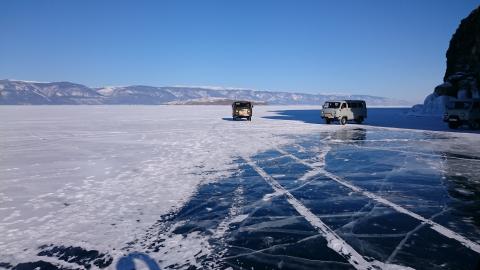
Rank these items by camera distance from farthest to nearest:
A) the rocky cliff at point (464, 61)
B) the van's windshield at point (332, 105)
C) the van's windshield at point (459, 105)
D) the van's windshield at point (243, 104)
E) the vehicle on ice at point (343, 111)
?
the rocky cliff at point (464, 61) → the van's windshield at point (243, 104) → the van's windshield at point (332, 105) → the vehicle on ice at point (343, 111) → the van's windshield at point (459, 105)

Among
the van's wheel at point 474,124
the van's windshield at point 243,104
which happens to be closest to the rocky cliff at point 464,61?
the van's wheel at point 474,124

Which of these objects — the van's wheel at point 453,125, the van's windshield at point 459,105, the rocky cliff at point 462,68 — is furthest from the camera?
the rocky cliff at point 462,68

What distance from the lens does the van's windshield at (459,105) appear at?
24.7 m

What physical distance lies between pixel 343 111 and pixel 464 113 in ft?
31.1

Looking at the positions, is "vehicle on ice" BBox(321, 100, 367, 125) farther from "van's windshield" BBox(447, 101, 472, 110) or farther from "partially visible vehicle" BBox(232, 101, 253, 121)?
"partially visible vehicle" BBox(232, 101, 253, 121)

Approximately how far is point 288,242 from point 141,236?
7.65 feet

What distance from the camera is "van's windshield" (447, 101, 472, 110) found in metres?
24.7

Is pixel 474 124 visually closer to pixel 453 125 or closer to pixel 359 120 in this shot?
pixel 453 125

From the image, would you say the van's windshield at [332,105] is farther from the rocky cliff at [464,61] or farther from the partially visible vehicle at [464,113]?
the rocky cliff at [464,61]

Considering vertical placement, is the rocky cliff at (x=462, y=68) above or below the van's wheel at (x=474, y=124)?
above

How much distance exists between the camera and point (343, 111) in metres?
31.2

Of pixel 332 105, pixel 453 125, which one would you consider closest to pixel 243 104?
pixel 332 105

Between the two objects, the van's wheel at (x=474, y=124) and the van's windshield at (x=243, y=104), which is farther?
the van's windshield at (x=243, y=104)

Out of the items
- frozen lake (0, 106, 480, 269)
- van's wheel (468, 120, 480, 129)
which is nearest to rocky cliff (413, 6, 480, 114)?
van's wheel (468, 120, 480, 129)
